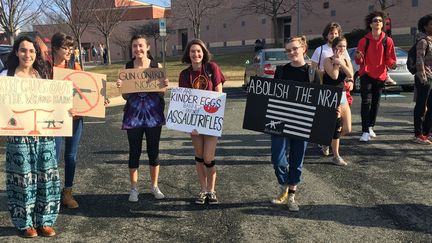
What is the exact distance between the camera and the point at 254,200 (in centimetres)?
469

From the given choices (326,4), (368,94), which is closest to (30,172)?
(368,94)

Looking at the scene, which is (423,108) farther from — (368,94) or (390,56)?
(390,56)

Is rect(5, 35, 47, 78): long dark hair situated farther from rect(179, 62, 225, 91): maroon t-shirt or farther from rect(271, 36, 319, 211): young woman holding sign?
rect(271, 36, 319, 211): young woman holding sign

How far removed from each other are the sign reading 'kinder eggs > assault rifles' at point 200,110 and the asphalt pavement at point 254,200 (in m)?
0.87

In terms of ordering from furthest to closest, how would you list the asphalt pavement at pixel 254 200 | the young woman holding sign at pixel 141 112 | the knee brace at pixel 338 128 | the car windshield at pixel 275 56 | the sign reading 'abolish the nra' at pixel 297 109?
1. the car windshield at pixel 275 56
2. the knee brace at pixel 338 128
3. the young woman holding sign at pixel 141 112
4. the sign reading 'abolish the nra' at pixel 297 109
5. the asphalt pavement at pixel 254 200

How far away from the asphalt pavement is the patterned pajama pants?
22 cm

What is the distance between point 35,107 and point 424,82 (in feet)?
19.2

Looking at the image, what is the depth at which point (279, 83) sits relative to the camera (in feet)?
14.1

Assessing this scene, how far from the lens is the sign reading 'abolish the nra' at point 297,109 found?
4.22 meters

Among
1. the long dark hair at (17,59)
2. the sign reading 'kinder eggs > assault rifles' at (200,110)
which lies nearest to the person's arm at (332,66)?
the sign reading 'kinder eggs > assault rifles' at (200,110)

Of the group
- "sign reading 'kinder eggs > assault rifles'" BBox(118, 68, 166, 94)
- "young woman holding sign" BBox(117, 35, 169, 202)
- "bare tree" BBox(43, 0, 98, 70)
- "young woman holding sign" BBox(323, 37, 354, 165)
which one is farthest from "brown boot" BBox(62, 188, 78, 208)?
"bare tree" BBox(43, 0, 98, 70)

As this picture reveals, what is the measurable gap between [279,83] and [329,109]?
Result: 0.56m

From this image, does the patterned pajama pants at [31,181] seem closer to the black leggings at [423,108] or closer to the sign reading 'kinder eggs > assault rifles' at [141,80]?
the sign reading 'kinder eggs > assault rifles' at [141,80]

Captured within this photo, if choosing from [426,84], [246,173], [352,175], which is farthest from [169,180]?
[426,84]
